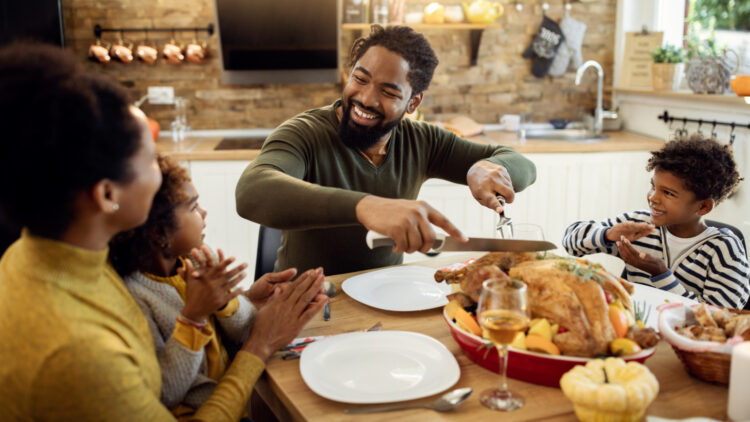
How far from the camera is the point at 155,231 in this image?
46.8 inches

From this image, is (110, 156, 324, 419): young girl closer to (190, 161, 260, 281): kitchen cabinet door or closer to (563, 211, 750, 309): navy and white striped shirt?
(563, 211, 750, 309): navy and white striped shirt

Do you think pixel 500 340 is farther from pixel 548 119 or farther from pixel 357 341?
pixel 548 119

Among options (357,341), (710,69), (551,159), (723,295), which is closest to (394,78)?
(357,341)

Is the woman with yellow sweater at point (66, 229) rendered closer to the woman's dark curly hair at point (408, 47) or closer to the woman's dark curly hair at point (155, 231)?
the woman's dark curly hair at point (155, 231)

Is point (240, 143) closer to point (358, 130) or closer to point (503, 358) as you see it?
point (358, 130)

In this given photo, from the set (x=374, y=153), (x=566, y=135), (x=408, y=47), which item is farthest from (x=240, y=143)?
(x=566, y=135)

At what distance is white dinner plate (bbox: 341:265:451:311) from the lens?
1.51 m

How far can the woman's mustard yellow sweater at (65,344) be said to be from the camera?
870mm

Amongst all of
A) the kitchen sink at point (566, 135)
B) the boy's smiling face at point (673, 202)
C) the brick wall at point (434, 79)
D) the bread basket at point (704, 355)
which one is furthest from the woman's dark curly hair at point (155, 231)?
the kitchen sink at point (566, 135)

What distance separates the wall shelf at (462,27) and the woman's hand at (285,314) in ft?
8.02

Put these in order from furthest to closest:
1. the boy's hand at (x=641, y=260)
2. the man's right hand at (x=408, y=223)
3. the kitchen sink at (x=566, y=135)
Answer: the kitchen sink at (x=566, y=135) → the boy's hand at (x=641, y=260) → the man's right hand at (x=408, y=223)

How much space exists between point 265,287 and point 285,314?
0.72 feet

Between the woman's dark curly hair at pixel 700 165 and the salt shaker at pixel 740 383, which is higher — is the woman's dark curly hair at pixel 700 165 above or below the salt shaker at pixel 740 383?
above

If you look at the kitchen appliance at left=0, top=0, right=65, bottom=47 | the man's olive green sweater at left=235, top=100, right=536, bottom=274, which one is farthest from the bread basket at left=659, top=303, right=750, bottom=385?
the kitchen appliance at left=0, top=0, right=65, bottom=47
